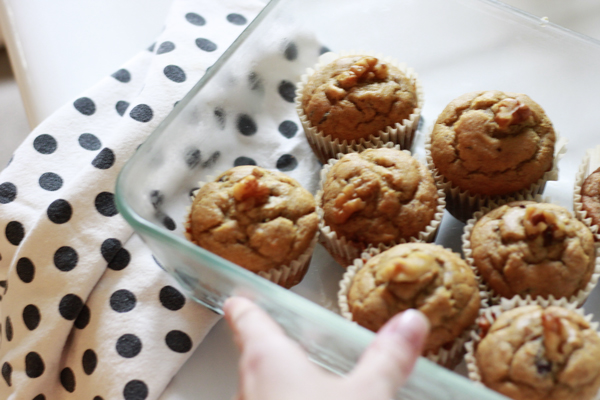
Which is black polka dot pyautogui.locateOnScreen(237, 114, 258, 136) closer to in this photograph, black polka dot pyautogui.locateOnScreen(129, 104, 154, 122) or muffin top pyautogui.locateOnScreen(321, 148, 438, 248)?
black polka dot pyautogui.locateOnScreen(129, 104, 154, 122)

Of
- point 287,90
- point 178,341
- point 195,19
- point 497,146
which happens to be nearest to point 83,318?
point 178,341

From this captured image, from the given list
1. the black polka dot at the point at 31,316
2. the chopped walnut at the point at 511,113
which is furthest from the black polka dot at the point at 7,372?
the chopped walnut at the point at 511,113

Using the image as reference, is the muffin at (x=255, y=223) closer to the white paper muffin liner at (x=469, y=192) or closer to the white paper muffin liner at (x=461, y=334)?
the white paper muffin liner at (x=461, y=334)

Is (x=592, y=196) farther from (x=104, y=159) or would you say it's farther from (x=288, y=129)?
(x=104, y=159)

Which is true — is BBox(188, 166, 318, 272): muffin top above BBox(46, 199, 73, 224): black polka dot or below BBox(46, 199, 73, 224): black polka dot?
above

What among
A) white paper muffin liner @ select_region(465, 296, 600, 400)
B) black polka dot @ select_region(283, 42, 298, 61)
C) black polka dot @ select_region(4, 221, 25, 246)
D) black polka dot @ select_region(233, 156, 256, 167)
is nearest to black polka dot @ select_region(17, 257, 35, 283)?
black polka dot @ select_region(4, 221, 25, 246)
